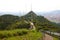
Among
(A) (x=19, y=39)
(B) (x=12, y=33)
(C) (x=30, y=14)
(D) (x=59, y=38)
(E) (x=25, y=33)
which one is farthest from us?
(C) (x=30, y=14)

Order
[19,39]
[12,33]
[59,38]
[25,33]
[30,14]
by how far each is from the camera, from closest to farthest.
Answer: [19,39]
[12,33]
[25,33]
[59,38]
[30,14]

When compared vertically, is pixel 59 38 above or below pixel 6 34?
below

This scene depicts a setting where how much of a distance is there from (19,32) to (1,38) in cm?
411

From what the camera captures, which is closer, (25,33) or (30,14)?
(25,33)

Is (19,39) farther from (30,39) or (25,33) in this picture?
(25,33)

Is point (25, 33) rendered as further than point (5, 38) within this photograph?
Yes

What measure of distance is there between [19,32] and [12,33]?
1718 mm

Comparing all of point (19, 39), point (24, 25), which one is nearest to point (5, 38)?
point (19, 39)

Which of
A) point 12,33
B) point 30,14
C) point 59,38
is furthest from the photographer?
point 30,14

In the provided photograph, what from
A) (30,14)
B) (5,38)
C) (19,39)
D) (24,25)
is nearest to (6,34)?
(5,38)

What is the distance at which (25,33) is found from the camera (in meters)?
25.7

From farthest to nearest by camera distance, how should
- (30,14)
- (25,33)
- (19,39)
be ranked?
(30,14), (25,33), (19,39)

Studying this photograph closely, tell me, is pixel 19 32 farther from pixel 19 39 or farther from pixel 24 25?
pixel 24 25

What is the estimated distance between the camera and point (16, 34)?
24.2m
